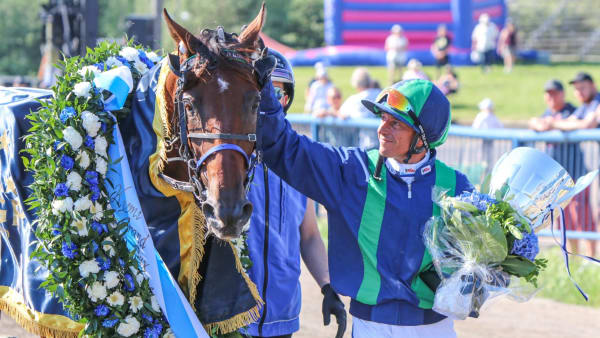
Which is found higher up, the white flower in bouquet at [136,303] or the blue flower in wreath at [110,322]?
the white flower in bouquet at [136,303]

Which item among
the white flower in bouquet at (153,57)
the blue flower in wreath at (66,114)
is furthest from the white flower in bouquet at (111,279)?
the white flower in bouquet at (153,57)

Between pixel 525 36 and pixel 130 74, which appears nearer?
A: pixel 130 74

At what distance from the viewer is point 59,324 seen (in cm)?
343

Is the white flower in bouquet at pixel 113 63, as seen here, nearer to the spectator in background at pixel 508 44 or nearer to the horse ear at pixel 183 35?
the horse ear at pixel 183 35

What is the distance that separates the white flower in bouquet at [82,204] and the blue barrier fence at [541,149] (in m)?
4.93

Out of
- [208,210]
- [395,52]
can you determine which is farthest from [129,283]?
[395,52]

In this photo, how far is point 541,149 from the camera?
25.5 feet

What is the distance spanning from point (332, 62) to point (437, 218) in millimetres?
23066

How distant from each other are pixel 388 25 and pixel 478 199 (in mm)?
23135

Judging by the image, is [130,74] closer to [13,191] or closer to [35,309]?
[13,191]

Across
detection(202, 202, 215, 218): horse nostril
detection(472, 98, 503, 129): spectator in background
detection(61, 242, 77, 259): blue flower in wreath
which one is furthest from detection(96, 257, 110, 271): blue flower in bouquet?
detection(472, 98, 503, 129): spectator in background

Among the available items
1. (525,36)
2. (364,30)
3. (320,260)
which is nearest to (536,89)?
(364,30)

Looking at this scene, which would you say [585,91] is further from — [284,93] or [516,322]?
[284,93]

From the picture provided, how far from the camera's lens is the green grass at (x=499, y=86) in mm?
20109
